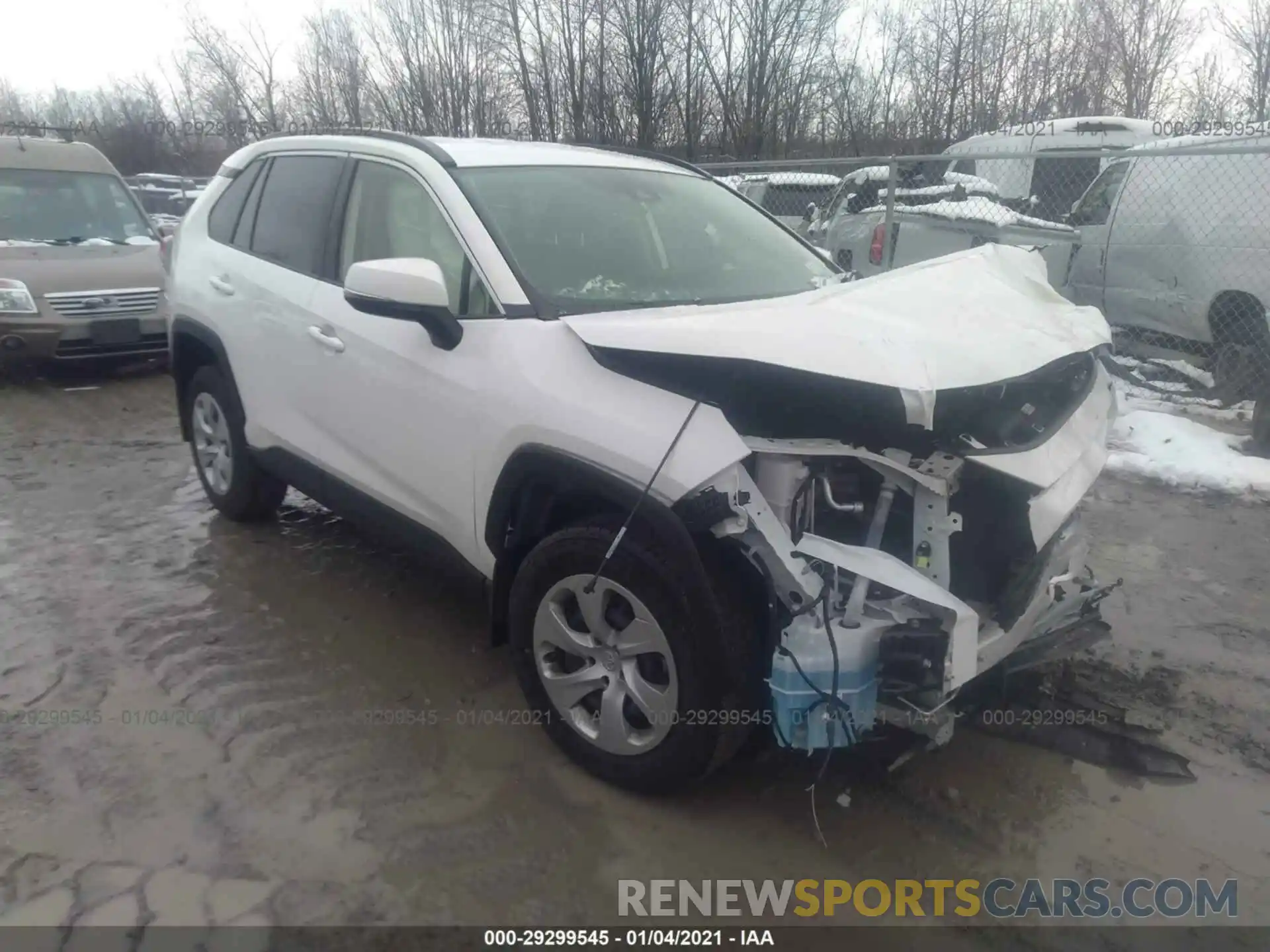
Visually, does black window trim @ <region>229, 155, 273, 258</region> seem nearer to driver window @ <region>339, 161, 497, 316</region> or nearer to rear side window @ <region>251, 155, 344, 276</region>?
rear side window @ <region>251, 155, 344, 276</region>

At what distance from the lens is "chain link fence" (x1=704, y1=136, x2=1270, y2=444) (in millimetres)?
6910

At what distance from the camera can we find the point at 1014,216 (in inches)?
319

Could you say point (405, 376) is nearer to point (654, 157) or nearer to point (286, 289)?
→ point (286, 289)

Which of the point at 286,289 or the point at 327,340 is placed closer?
the point at 327,340

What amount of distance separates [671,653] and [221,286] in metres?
3.08

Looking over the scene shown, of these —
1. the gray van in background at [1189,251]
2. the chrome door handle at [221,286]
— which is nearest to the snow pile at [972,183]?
the gray van in background at [1189,251]

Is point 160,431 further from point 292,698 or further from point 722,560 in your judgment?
point 722,560

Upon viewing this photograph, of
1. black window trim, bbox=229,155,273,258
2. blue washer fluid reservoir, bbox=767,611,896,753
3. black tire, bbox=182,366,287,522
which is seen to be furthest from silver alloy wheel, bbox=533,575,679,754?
black window trim, bbox=229,155,273,258

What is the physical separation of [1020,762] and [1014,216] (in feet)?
20.6

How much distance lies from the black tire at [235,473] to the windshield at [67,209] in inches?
197

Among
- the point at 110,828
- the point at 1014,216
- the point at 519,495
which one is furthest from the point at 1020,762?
the point at 1014,216

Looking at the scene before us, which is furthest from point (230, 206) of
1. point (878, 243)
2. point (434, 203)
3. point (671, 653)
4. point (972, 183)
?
point (972, 183)

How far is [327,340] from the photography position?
3.64m

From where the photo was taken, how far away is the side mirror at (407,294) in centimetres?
289
